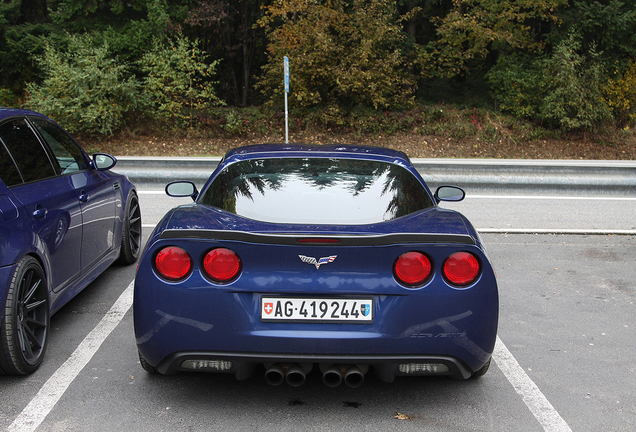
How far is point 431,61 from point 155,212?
17829 millimetres

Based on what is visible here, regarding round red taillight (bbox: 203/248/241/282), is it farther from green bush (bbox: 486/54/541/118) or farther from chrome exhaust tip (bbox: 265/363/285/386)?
green bush (bbox: 486/54/541/118)

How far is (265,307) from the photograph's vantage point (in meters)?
3.00

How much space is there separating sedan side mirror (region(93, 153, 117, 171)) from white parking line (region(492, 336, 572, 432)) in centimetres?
362

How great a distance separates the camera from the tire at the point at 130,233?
580 centimetres

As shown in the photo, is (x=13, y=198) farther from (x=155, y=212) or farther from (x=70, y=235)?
(x=155, y=212)

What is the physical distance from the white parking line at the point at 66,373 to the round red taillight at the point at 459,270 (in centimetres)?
226

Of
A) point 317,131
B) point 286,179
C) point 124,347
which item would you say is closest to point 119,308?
point 124,347

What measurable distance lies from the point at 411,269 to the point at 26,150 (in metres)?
2.80

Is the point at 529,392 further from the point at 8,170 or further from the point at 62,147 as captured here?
the point at 62,147

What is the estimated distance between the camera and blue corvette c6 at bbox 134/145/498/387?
299 cm

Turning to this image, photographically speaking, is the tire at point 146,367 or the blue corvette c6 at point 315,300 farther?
the tire at point 146,367

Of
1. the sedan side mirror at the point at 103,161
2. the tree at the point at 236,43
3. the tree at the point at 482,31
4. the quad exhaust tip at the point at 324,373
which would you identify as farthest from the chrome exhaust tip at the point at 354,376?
the tree at the point at 236,43

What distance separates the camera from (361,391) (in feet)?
11.6

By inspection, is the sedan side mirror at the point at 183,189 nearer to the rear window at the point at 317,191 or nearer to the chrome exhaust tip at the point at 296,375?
the rear window at the point at 317,191
